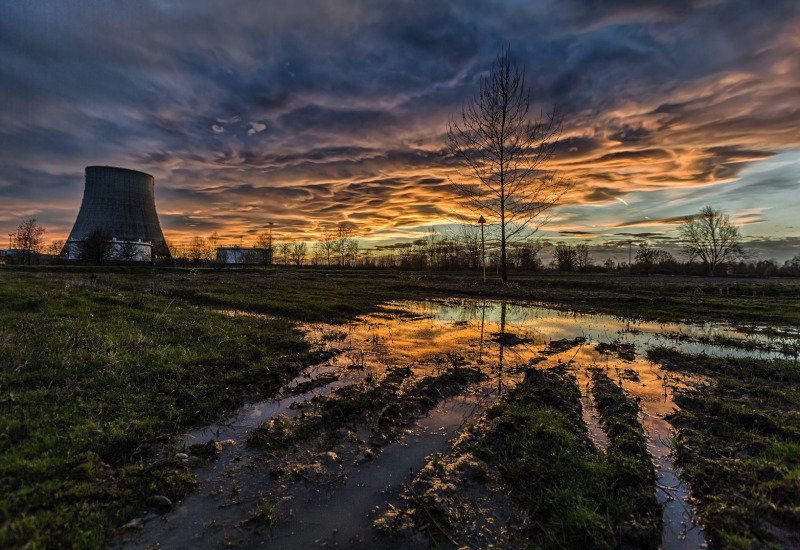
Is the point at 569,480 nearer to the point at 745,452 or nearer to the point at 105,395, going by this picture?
the point at 745,452

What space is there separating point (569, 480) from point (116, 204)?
7434 centimetres

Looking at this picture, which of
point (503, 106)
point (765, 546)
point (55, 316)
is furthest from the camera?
point (503, 106)

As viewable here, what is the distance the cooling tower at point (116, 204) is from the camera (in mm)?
54000

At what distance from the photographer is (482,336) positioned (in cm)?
945

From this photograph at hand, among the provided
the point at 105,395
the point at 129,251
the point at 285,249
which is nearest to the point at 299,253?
the point at 285,249

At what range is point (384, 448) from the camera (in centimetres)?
391

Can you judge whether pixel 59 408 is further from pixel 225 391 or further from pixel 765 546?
pixel 765 546

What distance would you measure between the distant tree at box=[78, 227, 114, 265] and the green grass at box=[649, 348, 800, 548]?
75029mm

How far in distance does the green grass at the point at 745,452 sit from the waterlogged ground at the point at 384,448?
0.21 metres

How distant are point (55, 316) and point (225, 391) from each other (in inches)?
287

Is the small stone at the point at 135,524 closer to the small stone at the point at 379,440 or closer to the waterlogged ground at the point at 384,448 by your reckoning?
the waterlogged ground at the point at 384,448

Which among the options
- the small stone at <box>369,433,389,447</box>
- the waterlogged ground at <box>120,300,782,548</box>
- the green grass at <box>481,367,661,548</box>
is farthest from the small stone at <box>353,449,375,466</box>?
the green grass at <box>481,367,661,548</box>

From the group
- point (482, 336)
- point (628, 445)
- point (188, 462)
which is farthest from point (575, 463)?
point (482, 336)

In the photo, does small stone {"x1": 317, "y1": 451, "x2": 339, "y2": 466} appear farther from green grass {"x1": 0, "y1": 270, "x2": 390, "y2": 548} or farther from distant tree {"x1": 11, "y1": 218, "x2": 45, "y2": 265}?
distant tree {"x1": 11, "y1": 218, "x2": 45, "y2": 265}
